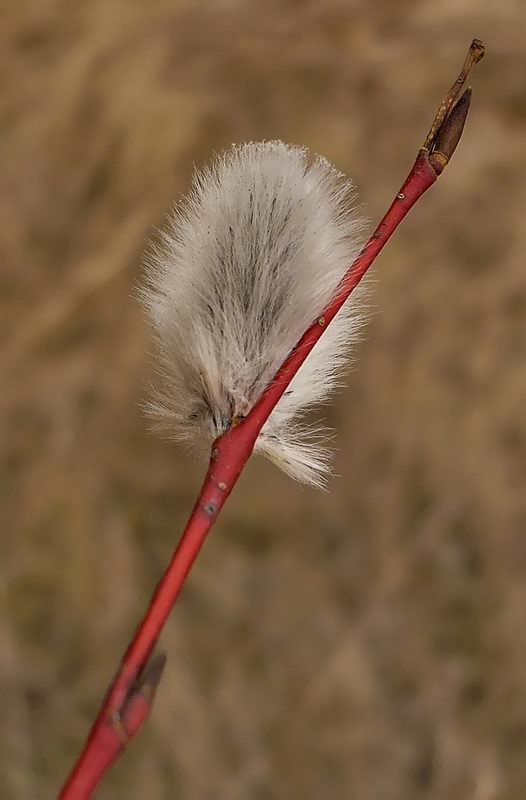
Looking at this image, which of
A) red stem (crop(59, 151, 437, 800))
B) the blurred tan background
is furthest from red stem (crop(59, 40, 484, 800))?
the blurred tan background

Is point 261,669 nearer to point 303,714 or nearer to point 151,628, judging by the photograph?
point 303,714

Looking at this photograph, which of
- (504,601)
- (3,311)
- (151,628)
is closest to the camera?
(151,628)

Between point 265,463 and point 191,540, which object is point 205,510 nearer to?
point 191,540

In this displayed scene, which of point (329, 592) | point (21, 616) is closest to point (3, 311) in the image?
point (21, 616)

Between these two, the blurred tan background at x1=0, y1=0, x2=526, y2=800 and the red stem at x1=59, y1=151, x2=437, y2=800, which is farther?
the blurred tan background at x1=0, y1=0, x2=526, y2=800

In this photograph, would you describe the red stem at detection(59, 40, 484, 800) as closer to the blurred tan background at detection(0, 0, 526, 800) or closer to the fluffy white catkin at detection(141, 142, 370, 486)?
the fluffy white catkin at detection(141, 142, 370, 486)
